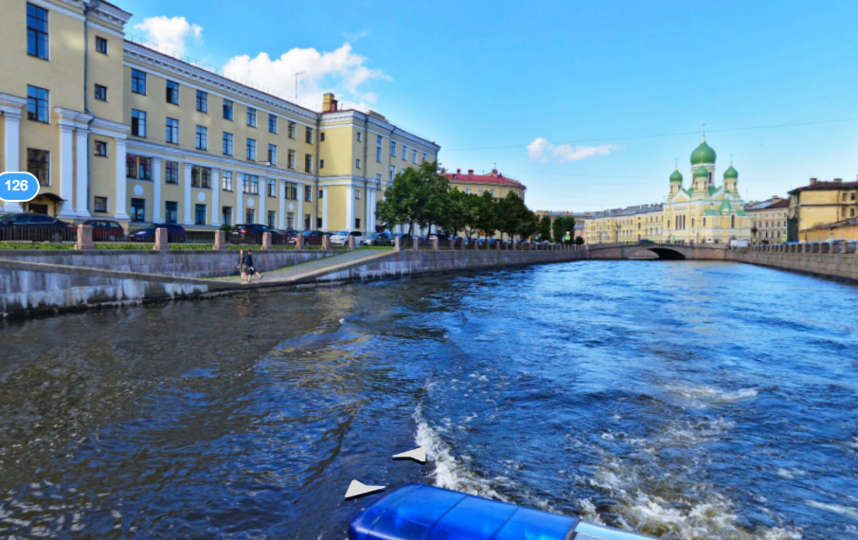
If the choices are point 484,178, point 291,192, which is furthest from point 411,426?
point 484,178

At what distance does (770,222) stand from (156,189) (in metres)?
157

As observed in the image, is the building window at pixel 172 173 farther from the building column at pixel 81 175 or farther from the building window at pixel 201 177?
the building column at pixel 81 175

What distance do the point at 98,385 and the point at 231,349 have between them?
343cm

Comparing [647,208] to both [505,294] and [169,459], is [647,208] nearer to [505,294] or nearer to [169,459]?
[505,294]

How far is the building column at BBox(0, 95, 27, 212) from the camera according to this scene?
94.2ft

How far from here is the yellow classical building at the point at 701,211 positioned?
439 ft

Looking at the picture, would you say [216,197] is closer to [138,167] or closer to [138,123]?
[138,167]

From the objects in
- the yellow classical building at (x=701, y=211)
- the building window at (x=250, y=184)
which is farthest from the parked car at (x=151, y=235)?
the yellow classical building at (x=701, y=211)

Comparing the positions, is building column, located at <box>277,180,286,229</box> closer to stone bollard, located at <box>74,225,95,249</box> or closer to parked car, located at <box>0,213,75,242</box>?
parked car, located at <box>0,213,75,242</box>

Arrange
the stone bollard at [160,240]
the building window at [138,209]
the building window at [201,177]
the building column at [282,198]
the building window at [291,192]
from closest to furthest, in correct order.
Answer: the stone bollard at [160,240] < the building window at [138,209] < the building window at [201,177] < the building column at [282,198] < the building window at [291,192]

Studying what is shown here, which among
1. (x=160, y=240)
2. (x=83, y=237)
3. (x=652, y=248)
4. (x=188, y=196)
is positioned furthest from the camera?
(x=652, y=248)

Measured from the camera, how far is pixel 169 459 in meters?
6.42

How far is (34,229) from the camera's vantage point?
21.5 metres

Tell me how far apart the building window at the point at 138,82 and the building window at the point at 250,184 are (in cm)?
1165
